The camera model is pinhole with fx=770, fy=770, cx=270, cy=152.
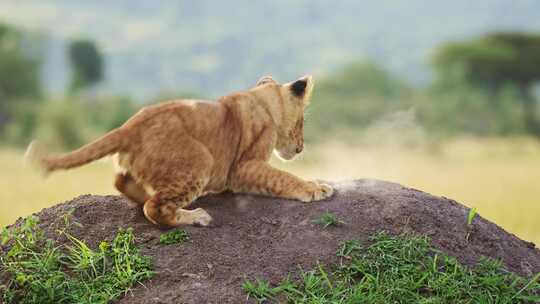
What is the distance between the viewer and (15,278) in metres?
6.27

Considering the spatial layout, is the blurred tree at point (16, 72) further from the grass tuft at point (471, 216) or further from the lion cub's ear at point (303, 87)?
the grass tuft at point (471, 216)

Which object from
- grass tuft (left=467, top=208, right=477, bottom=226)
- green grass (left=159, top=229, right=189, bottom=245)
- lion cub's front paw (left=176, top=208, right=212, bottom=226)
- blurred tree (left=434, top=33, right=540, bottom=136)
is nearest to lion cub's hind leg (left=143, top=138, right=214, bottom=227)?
lion cub's front paw (left=176, top=208, right=212, bottom=226)

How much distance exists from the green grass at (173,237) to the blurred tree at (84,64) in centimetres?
3393

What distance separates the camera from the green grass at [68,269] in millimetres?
6000

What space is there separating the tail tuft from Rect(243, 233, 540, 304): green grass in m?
1.98

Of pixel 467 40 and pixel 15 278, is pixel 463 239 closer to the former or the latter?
pixel 15 278

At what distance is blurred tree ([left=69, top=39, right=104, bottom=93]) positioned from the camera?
3894 centimetres

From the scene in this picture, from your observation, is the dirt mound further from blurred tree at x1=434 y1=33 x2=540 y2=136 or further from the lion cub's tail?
blurred tree at x1=434 y1=33 x2=540 y2=136

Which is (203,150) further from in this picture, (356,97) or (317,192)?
(356,97)

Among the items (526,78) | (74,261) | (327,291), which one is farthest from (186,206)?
(526,78)

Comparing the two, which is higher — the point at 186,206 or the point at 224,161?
the point at 224,161

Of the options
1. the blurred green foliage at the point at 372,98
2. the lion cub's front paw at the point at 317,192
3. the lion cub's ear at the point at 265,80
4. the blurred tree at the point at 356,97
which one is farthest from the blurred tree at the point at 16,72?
the lion cub's front paw at the point at 317,192

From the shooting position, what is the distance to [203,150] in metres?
6.79

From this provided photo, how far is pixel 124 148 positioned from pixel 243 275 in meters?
1.57
